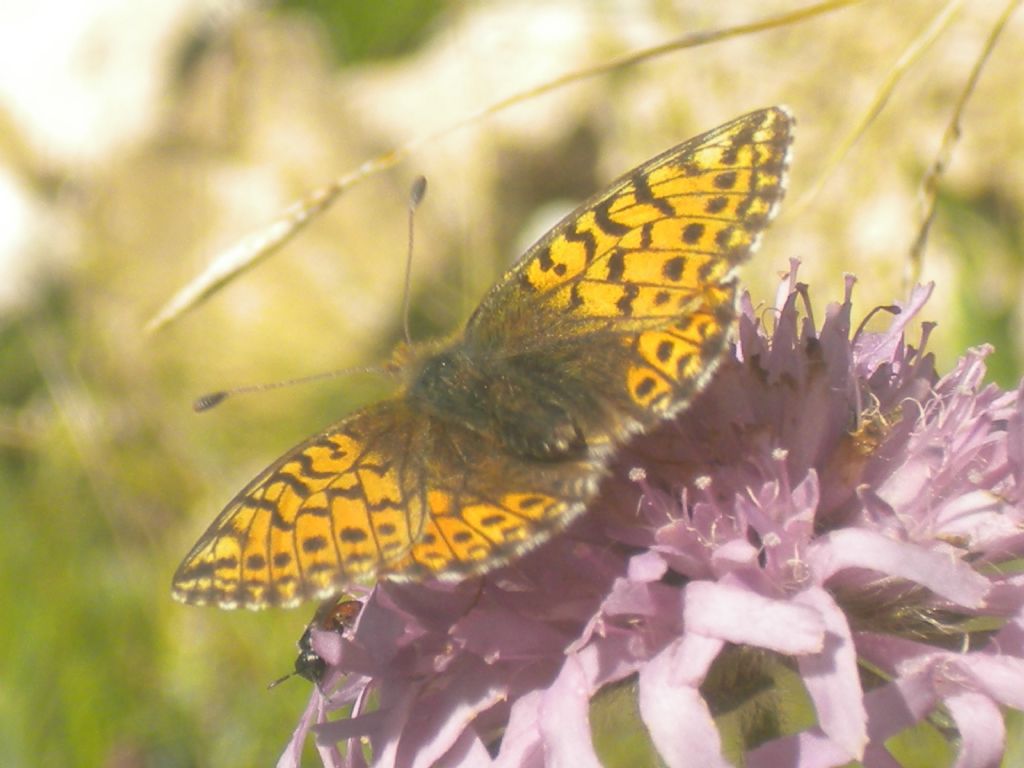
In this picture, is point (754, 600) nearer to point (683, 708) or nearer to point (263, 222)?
point (683, 708)

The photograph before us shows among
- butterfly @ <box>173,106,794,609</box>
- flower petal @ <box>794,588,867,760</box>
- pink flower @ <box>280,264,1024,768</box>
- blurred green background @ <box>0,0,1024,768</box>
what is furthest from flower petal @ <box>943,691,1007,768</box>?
blurred green background @ <box>0,0,1024,768</box>

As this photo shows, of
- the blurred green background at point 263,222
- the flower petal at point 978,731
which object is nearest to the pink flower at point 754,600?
the flower petal at point 978,731

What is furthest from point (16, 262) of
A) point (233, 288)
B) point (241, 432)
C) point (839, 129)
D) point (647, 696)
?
point (647, 696)

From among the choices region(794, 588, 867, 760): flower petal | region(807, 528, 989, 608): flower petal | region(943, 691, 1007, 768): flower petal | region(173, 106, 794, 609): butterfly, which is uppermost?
region(173, 106, 794, 609): butterfly

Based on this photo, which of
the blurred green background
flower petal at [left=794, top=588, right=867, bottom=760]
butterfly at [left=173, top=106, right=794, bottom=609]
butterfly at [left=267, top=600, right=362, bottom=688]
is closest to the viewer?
flower petal at [left=794, top=588, right=867, bottom=760]

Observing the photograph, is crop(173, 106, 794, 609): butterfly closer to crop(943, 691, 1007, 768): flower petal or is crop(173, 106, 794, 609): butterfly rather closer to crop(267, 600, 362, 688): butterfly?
crop(267, 600, 362, 688): butterfly

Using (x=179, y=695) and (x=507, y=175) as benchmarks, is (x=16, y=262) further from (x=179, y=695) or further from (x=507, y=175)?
(x=179, y=695)

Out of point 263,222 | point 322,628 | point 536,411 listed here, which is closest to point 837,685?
point 536,411
